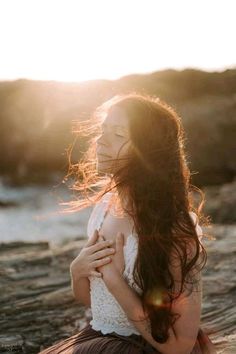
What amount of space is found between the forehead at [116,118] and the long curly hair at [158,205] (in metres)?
0.02

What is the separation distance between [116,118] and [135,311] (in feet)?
2.19

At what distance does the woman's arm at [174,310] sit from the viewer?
209 cm

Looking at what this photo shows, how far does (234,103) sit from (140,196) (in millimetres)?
16112

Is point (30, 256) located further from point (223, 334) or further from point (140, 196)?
point (140, 196)

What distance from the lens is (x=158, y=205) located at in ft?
7.30

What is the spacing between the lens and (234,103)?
17.9 metres

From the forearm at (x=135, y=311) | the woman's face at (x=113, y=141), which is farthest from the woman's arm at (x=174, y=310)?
the woman's face at (x=113, y=141)

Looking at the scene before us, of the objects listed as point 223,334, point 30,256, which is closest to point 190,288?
point 223,334

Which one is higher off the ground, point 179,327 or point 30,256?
point 179,327

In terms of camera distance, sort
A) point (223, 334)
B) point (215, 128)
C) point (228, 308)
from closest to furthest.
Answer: point (223, 334)
point (228, 308)
point (215, 128)

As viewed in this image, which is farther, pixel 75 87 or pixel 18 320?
pixel 75 87

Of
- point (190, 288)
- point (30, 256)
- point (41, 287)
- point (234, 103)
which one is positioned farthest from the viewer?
point (234, 103)

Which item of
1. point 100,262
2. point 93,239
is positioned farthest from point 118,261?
point 93,239

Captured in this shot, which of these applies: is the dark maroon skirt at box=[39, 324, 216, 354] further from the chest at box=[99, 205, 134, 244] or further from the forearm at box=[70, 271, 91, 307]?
the chest at box=[99, 205, 134, 244]
